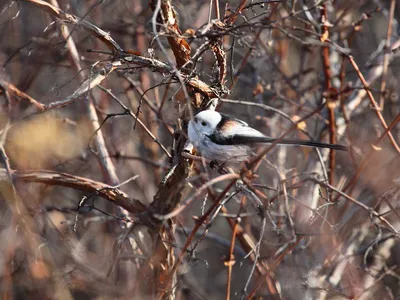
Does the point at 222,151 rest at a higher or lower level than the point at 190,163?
lower

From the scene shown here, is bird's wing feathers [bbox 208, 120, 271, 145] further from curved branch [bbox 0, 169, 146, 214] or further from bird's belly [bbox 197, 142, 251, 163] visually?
curved branch [bbox 0, 169, 146, 214]

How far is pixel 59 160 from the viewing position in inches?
159

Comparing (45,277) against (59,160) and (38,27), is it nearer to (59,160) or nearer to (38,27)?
(59,160)

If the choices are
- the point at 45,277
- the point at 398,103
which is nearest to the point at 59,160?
the point at 45,277

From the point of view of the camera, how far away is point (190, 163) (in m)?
2.57

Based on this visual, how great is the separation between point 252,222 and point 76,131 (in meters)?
1.58

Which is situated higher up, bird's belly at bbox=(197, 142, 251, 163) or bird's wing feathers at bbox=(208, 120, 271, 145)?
bird's wing feathers at bbox=(208, 120, 271, 145)

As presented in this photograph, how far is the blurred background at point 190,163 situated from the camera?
2.47 m

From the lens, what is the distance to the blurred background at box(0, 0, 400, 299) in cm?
Answer: 247

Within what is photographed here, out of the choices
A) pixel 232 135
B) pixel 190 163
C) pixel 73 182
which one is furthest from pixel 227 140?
pixel 73 182

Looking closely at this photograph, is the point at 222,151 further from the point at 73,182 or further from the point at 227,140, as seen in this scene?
the point at 73,182

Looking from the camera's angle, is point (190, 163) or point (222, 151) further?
point (222, 151)

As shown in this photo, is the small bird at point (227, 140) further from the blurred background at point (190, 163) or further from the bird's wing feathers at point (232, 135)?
the blurred background at point (190, 163)

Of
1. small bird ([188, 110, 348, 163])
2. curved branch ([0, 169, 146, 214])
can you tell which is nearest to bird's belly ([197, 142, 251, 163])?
small bird ([188, 110, 348, 163])
